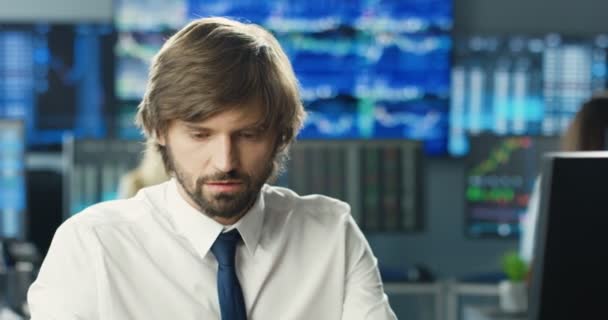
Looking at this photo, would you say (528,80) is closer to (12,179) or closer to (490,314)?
(490,314)

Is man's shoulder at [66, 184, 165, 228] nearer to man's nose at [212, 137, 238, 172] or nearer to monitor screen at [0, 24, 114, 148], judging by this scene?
man's nose at [212, 137, 238, 172]

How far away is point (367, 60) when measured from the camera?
18.2 ft

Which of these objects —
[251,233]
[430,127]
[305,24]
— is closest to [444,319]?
[430,127]

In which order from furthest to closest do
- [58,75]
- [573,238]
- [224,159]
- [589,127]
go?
[58,75]
[589,127]
[224,159]
[573,238]

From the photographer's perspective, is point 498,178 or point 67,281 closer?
point 67,281

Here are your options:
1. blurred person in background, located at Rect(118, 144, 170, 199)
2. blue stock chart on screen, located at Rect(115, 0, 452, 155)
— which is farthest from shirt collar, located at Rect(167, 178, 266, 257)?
blue stock chart on screen, located at Rect(115, 0, 452, 155)

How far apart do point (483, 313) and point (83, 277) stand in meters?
2.28

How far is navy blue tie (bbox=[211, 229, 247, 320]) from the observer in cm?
144

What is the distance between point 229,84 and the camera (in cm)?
141

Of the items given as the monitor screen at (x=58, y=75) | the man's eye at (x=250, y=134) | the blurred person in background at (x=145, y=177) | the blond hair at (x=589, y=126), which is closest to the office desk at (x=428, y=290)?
the blurred person in background at (x=145, y=177)

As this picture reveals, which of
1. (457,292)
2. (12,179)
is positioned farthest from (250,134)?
(457,292)

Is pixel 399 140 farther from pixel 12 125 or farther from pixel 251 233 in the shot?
pixel 251 233

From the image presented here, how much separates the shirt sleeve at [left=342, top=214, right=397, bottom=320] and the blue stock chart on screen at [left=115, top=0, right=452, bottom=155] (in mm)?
3916

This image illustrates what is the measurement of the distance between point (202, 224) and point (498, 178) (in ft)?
10.4
